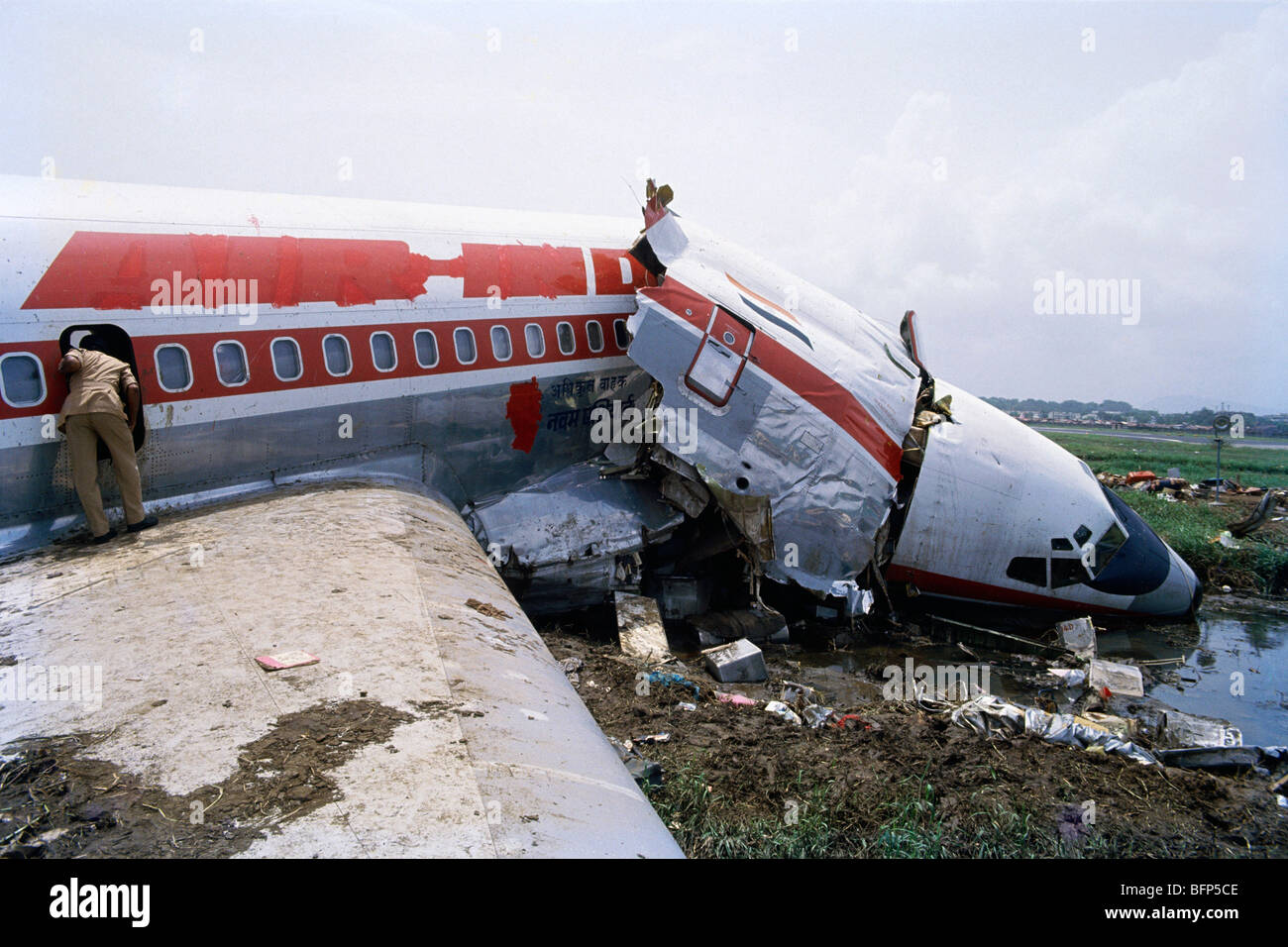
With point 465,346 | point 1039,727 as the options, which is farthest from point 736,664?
point 465,346

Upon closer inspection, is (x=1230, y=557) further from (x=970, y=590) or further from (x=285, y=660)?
(x=285, y=660)

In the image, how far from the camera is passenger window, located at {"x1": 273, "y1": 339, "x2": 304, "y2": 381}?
8.37m

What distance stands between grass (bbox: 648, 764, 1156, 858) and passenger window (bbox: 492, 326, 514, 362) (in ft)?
19.0

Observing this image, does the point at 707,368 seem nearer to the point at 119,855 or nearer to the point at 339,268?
the point at 339,268

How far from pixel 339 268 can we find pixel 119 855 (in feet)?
24.0

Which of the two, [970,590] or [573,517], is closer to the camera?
[573,517]

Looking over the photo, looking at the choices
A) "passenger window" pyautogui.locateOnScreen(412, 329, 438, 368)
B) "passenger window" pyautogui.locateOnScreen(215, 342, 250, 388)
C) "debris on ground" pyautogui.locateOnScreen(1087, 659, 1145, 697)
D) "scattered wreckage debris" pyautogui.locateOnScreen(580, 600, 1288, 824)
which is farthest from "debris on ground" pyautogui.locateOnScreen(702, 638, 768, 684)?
"passenger window" pyautogui.locateOnScreen(215, 342, 250, 388)

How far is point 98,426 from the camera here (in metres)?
6.96

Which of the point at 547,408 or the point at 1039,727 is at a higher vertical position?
the point at 547,408

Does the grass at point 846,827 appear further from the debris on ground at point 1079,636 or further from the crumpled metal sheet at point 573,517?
the debris on ground at point 1079,636

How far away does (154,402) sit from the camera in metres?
7.71

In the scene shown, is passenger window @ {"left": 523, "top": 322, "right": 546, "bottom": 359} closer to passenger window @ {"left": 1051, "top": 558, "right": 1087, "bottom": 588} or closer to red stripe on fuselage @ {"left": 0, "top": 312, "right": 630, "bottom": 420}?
red stripe on fuselage @ {"left": 0, "top": 312, "right": 630, "bottom": 420}

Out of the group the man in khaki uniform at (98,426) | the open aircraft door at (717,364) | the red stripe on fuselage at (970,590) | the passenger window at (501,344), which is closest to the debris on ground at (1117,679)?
the red stripe on fuselage at (970,590)

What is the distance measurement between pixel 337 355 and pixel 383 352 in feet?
1.78
